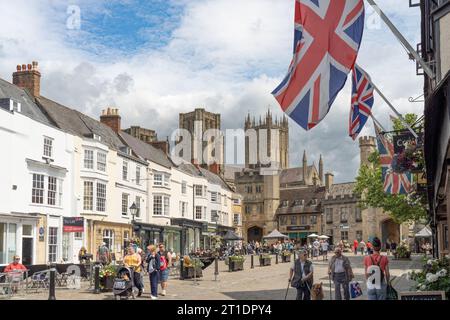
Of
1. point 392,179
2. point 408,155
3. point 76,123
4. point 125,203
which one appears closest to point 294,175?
point 125,203

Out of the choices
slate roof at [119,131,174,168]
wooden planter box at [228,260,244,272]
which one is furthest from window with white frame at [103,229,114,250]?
wooden planter box at [228,260,244,272]

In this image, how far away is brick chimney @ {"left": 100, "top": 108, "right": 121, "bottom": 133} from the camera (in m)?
48.0

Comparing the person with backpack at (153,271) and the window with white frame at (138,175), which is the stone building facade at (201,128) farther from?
the person with backpack at (153,271)

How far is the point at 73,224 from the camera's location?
32.9 metres

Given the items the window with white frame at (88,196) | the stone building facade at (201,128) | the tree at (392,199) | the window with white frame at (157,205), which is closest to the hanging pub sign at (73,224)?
the window with white frame at (88,196)

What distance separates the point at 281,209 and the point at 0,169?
72.2m

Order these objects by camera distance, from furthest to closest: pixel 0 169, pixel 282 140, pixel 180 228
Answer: pixel 282 140 < pixel 180 228 < pixel 0 169

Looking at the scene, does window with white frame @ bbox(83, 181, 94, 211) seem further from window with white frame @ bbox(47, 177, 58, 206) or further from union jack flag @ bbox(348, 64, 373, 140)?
union jack flag @ bbox(348, 64, 373, 140)

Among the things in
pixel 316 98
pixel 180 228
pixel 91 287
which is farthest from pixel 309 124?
pixel 180 228

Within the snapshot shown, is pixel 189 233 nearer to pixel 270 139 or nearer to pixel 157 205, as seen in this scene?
pixel 157 205

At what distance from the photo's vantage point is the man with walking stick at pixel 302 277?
44.8ft

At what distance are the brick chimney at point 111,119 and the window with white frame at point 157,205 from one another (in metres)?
6.46
